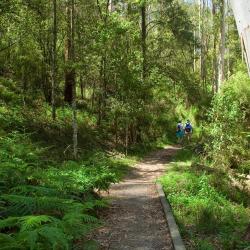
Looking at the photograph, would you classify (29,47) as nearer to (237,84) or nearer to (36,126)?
(36,126)

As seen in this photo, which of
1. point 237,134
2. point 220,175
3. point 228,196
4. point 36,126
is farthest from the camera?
point 36,126

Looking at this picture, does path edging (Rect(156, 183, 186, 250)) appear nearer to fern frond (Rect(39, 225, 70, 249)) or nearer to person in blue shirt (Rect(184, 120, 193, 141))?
fern frond (Rect(39, 225, 70, 249))

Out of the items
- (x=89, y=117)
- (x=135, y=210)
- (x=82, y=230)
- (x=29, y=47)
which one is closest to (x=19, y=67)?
(x=29, y=47)

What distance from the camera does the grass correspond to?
7906mm

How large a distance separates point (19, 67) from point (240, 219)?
14459mm

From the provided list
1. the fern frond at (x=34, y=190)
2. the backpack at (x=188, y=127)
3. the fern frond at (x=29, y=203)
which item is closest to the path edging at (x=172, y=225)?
the fern frond at (x=34, y=190)

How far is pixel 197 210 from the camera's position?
983 centimetres

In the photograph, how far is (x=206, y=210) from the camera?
387 inches

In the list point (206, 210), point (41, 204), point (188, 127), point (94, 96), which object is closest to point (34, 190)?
point (41, 204)

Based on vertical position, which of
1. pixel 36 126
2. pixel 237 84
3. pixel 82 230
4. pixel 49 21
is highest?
pixel 49 21

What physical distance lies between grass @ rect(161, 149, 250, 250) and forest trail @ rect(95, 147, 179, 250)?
43cm

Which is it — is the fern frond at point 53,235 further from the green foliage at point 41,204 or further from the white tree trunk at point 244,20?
the white tree trunk at point 244,20

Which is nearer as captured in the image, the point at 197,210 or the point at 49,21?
the point at 197,210

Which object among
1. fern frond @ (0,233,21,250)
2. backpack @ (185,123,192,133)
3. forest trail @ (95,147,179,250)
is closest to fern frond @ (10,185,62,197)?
fern frond @ (0,233,21,250)
